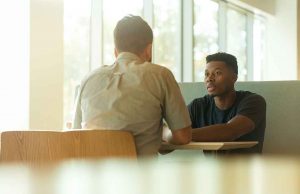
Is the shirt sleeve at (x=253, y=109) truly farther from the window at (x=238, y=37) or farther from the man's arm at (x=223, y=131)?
the window at (x=238, y=37)

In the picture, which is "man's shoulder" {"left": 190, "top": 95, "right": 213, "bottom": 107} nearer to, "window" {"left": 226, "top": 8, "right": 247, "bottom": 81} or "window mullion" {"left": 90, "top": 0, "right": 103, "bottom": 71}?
"window mullion" {"left": 90, "top": 0, "right": 103, "bottom": 71}

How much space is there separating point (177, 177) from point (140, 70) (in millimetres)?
1266

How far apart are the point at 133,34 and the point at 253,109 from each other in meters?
0.68

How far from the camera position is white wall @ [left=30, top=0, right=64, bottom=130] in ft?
10.6

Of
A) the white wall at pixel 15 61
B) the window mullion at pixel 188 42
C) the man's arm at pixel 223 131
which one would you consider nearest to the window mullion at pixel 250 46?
the window mullion at pixel 188 42

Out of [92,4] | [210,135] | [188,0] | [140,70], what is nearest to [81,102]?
[140,70]

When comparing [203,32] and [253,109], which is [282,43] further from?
[253,109]

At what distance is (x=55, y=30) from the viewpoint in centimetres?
341

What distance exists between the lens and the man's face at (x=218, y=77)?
89.2 inches

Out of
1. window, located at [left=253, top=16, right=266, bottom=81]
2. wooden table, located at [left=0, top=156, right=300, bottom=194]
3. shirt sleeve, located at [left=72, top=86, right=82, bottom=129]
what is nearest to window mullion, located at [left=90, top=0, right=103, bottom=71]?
Result: shirt sleeve, located at [left=72, top=86, right=82, bottom=129]

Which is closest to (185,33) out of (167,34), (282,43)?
(167,34)

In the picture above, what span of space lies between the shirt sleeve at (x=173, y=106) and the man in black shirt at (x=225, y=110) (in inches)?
11.0

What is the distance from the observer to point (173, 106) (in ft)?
5.21

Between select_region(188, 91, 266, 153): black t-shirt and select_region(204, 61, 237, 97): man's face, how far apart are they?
56 millimetres
